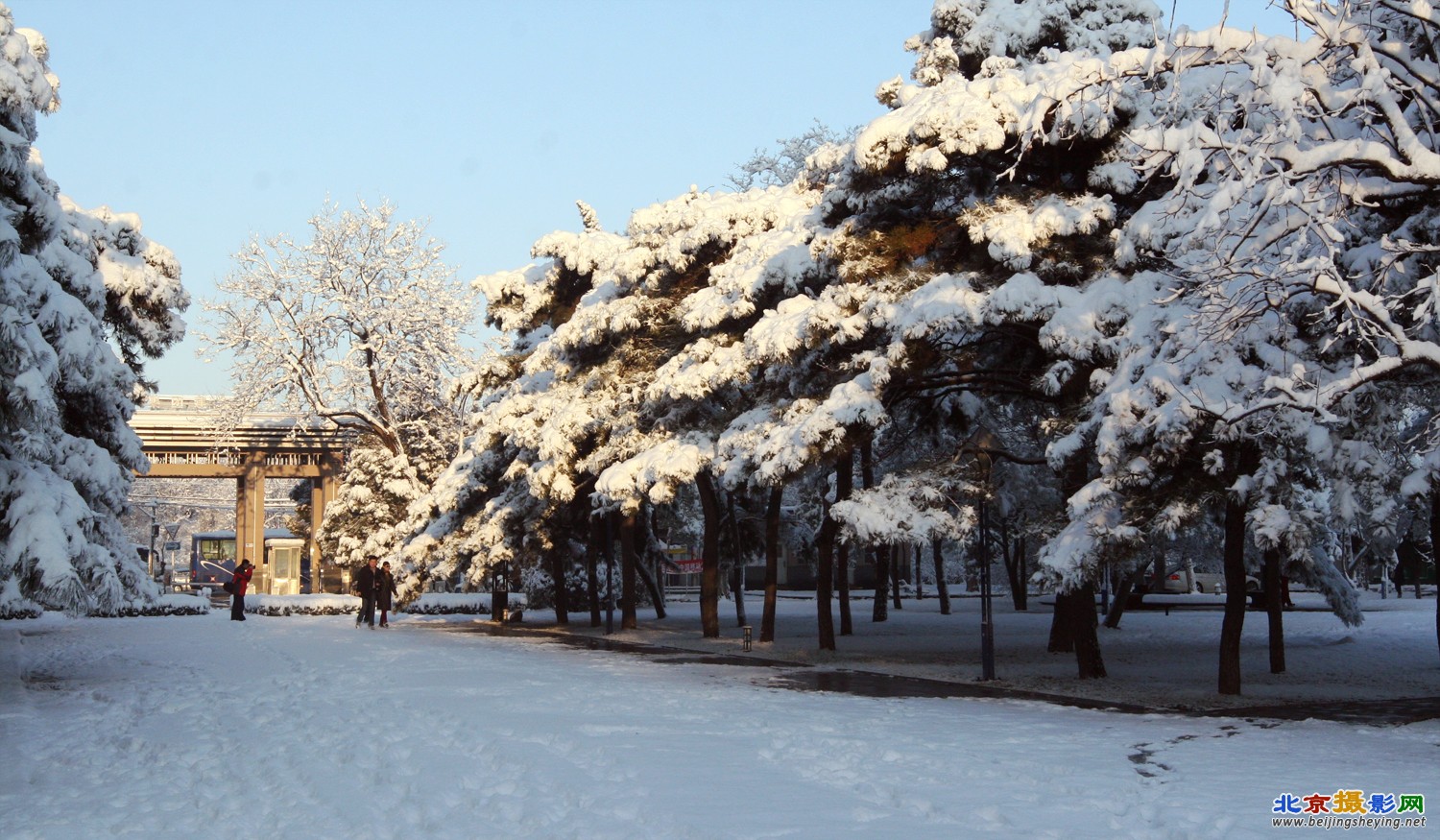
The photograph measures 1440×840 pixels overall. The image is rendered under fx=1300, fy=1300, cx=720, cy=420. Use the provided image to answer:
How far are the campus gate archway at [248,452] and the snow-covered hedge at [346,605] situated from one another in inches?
312

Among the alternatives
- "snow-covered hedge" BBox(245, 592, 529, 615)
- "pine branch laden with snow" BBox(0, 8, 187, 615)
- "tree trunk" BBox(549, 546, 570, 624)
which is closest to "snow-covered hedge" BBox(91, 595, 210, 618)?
"snow-covered hedge" BBox(245, 592, 529, 615)

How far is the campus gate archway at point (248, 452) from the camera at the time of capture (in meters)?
50.6

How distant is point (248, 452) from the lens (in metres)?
51.5

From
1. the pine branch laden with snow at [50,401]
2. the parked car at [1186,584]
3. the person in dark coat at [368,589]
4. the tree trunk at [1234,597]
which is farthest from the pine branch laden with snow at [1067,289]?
the parked car at [1186,584]

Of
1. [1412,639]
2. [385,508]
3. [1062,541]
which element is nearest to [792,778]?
[1062,541]

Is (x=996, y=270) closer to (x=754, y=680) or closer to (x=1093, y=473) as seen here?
(x=1093, y=473)

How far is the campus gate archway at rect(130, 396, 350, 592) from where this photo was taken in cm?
5059

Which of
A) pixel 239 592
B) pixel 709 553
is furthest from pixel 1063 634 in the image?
pixel 239 592

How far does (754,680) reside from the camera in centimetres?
1909

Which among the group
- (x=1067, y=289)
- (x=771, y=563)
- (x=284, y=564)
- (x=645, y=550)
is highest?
(x=1067, y=289)

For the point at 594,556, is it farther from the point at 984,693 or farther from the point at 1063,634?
the point at 984,693

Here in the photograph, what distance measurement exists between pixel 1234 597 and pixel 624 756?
9.16 meters

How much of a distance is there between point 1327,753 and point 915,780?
13.7ft

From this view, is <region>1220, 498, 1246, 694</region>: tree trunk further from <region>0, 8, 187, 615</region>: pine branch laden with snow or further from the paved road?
<region>0, 8, 187, 615</region>: pine branch laden with snow
